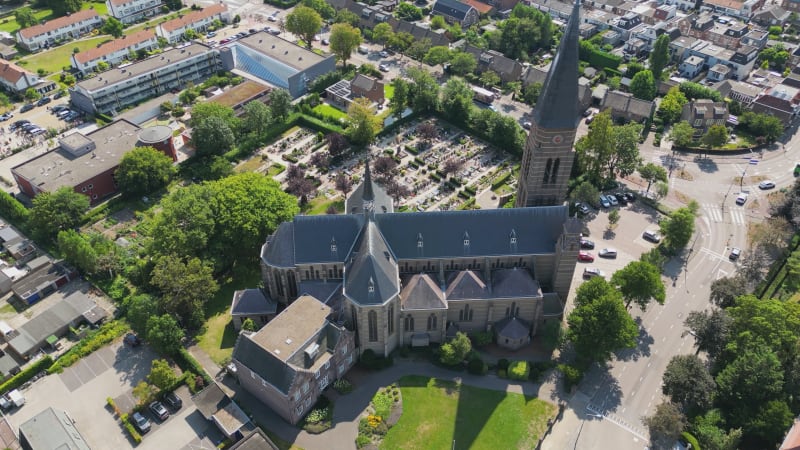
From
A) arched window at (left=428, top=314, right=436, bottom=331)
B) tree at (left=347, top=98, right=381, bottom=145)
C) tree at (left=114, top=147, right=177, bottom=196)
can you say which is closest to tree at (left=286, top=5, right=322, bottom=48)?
tree at (left=347, top=98, right=381, bottom=145)

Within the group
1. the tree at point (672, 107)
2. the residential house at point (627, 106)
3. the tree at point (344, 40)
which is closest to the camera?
the residential house at point (627, 106)

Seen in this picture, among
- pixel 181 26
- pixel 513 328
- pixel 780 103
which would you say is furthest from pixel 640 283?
pixel 181 26

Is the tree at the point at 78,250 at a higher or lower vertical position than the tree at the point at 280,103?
lower

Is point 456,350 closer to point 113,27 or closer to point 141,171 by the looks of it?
point 141,171

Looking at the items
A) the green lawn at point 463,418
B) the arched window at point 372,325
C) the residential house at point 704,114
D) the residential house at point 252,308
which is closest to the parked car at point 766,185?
the residential house at point 704,114

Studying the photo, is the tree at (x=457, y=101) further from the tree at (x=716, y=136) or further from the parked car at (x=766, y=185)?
the parked car at (x=766, y=185)

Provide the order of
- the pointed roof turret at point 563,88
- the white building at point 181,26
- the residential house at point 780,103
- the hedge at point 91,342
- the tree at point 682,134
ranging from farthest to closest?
the white building at point 181,26 < the residential house at point 780,103 < the tree at point 682,134 < the hedge at point 91,342 < the pointed roof turret at point 563,88


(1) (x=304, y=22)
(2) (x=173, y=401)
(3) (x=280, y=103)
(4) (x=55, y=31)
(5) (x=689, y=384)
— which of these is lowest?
(2) (x=173, y=401)
